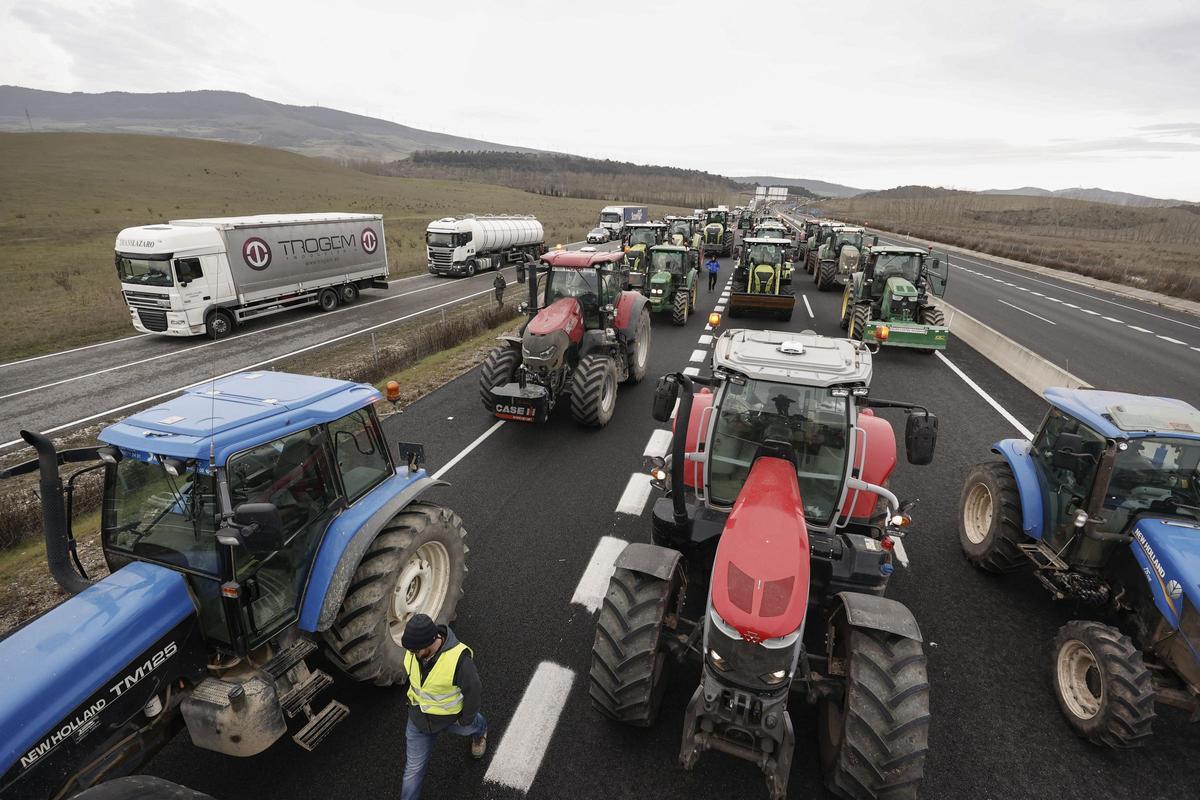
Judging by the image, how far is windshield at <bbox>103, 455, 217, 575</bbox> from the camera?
3.38m

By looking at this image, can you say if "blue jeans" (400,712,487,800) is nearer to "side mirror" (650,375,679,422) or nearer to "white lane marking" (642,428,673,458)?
"side mirror" (650,375,679,422)

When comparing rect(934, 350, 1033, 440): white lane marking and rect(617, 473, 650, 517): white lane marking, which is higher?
rect(934, 350, 1033, 440): white lane marking

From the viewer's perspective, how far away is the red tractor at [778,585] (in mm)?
3195

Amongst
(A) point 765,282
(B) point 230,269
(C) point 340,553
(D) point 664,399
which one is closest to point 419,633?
(C) point 340,553

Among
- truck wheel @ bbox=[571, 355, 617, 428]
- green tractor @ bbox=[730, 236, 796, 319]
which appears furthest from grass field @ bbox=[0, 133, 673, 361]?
green tractor @ bbox=[730, 236, 796, 319]

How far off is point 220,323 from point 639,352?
14139 mm

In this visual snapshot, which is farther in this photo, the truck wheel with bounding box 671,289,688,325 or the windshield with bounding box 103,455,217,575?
the truck wheel with bounding box 671,289,688,325

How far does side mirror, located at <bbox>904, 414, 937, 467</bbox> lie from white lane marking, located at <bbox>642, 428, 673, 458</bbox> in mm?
4197

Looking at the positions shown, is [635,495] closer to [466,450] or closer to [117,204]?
[466,450]

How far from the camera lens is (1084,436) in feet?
16.2

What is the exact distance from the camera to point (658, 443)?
28.5 ft

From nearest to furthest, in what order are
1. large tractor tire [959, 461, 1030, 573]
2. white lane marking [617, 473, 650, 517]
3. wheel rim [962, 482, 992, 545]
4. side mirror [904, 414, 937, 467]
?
side mirror [904, 414, 937, 467]
large tractor tire [959, 461, 1030, 573]
wheel rim [962, 482, 992, 545]
white lane marking [617, 473, 650, 517]

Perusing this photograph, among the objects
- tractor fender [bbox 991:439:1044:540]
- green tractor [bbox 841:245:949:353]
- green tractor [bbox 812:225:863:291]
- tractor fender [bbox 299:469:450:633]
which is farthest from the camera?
green tractor [bbox 812:225:863:291]

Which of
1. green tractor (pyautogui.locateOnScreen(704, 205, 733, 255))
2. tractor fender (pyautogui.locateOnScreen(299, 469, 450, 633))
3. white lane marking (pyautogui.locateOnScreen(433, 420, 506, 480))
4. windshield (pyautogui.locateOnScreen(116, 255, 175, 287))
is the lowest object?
white lane marking (pyautogui.locateOnScreen(433, 420, 506, 480))
